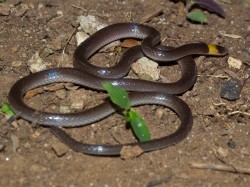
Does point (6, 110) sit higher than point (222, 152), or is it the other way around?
point (6, 110)

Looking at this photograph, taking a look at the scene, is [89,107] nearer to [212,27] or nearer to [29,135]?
[29,135]

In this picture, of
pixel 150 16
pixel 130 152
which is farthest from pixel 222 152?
pixel 150 16

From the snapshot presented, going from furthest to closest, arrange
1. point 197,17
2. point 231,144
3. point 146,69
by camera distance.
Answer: point 197,17
point 146,69
point 231,144

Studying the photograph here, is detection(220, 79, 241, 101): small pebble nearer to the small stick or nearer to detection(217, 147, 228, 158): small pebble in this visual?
detection(217, 147, 228, 158): small pebble

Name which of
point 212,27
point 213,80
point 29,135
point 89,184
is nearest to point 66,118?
point 29,135

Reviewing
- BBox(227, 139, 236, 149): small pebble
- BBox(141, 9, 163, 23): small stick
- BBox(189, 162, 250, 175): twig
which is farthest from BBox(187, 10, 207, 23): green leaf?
BBox(189, 162, 250, 175): twig

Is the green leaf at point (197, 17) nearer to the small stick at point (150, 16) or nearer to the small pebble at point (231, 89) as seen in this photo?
the small stick at point (150, 16)

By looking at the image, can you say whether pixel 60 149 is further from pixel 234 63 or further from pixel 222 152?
pixel 234 63
